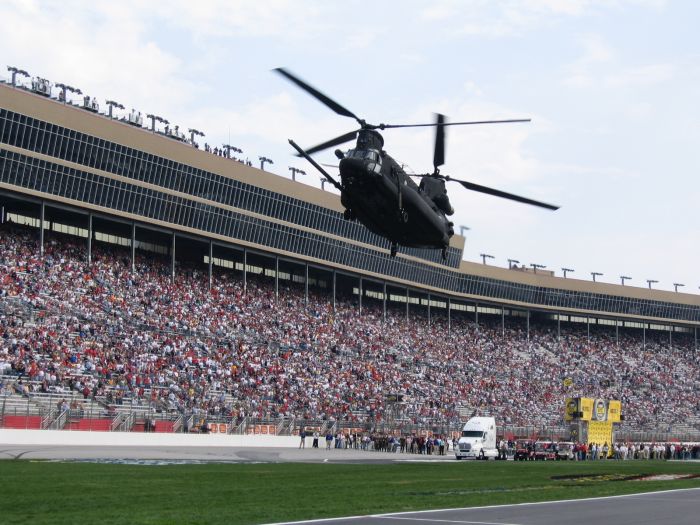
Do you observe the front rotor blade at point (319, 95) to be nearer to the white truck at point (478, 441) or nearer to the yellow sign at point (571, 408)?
the white truck at point (478, 441)

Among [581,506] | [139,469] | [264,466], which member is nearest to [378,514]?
[581,506]

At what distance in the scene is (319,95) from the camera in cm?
3234

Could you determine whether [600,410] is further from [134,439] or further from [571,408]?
[134,439]

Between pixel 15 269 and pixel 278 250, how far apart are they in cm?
2954

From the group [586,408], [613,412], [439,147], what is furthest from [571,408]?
[439,147]

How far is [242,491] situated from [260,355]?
45.4 meters

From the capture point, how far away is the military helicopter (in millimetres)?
31641

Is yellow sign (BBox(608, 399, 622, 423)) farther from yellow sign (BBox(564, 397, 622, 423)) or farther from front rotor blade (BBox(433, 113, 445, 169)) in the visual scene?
front rotor blade (BBox(433, 113, 445, 169))

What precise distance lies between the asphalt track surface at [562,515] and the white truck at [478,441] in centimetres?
4073

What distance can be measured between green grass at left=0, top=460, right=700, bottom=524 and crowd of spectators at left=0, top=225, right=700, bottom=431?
19315 millimetres

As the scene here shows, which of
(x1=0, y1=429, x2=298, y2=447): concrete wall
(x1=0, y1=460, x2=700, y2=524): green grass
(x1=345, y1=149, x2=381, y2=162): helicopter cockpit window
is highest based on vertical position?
(x1=345, y1=149, x2=381, y2=162): helicopter cockpit window

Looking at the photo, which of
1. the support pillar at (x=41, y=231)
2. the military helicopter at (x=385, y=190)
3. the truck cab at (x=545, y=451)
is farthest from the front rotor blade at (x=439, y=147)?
the support pillar at (x=41, y=231)

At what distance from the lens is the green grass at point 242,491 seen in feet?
67.3

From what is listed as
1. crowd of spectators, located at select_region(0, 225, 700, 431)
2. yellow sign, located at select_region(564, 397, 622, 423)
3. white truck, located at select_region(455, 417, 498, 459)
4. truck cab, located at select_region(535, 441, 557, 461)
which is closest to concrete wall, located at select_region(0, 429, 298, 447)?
crowd of spectators, located at select_region(0, 225, 700, 431)
